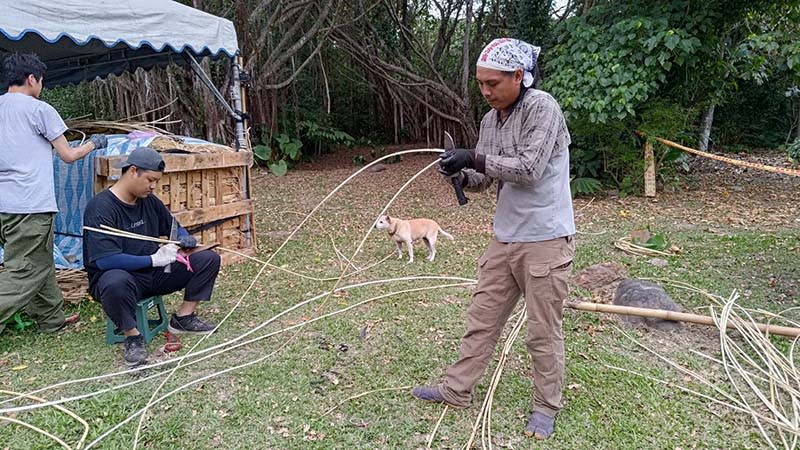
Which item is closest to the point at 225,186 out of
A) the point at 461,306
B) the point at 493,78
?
the point at 461,306

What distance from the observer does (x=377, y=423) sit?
2.55 m

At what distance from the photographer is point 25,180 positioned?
334cm

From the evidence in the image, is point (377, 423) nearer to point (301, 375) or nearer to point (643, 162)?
point (301, 375)

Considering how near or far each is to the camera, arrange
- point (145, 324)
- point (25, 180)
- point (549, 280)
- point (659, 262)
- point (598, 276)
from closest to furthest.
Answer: point (549, 280) < point (145, 324) < point (25, 180) < point (598, 276) < point (659, 262)

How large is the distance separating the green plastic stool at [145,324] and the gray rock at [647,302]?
307cm

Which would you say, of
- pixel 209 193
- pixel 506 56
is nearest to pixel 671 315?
pixel 506 56

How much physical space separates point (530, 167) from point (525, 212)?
0.80 ft

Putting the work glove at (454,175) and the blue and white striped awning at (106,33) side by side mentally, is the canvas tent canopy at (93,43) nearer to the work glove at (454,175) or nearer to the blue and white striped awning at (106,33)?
the blue and white striped awning at (106,33)

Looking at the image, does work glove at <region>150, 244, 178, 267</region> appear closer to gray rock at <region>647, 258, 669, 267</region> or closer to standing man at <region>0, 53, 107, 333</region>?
standing man at <region>0, 53, 107, 333</region>

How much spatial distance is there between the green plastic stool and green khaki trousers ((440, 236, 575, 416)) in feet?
6.12

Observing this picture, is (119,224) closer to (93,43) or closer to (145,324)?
(145,324)

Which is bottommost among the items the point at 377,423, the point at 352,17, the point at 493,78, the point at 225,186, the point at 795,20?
the point at 377,423

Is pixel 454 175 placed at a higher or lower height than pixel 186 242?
higher

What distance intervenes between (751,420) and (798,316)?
1.43m
